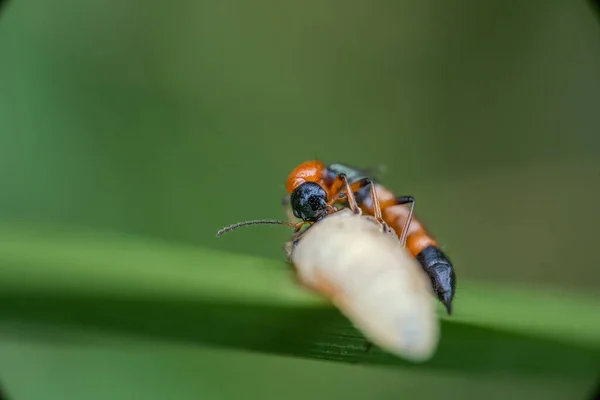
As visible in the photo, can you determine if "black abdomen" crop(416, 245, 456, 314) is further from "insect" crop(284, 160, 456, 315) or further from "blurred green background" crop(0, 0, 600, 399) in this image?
"blurred green background" crop(0, 0, 600, 399)

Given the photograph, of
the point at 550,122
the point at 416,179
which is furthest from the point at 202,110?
the point at 550,122

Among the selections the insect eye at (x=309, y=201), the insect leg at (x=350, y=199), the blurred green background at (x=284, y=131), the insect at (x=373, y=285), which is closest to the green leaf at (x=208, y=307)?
the insect at (x=373, y=285)

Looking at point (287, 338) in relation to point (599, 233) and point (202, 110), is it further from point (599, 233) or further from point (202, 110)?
point (599, 233)

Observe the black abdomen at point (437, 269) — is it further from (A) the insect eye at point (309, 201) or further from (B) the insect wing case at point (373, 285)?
(B) the insect wing case at point (373, 285)

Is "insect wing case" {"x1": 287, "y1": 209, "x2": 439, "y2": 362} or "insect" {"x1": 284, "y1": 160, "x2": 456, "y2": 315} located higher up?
"insect" {"x1": 284, "y1": 160, "x2": 456, "y2": 315}

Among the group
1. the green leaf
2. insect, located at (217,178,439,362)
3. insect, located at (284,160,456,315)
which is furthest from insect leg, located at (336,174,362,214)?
the green leaf

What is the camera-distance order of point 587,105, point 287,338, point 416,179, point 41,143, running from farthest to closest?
point 587,105
point 416,179
point 41,143
point 287,338
